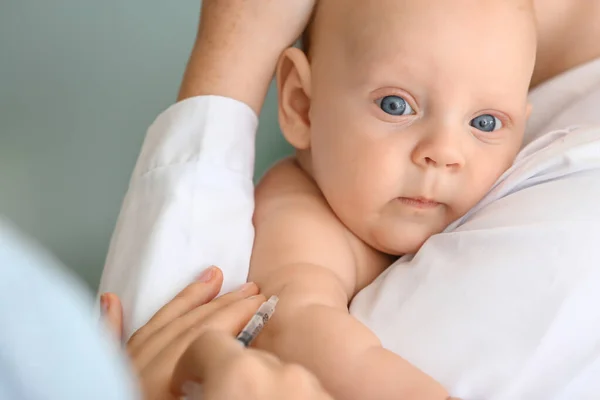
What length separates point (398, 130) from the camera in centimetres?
76

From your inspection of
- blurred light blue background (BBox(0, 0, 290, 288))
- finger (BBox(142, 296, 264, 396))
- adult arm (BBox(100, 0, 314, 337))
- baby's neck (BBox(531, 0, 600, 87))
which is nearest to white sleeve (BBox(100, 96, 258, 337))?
adult arm (BBox(100, 0, 314, 337))

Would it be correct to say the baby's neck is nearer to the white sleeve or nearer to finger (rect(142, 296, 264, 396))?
the white sleeve

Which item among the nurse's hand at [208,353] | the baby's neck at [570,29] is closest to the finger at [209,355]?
the nurse's hand at [208,353]

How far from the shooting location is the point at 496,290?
2.03ft

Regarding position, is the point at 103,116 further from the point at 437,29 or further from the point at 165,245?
the point at 437,29

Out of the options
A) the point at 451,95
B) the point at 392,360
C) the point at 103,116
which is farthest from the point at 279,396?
the point at 103,116

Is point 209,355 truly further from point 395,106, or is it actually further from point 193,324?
point 395,106

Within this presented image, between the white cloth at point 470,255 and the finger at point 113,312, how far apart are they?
0.06 feet

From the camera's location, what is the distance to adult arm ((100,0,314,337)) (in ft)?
2.48

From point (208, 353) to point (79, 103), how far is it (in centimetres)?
130

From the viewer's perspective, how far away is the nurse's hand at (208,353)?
0.40 meters

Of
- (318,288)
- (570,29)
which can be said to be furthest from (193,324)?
(570,29)

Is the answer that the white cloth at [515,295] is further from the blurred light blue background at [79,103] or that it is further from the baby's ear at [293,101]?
the blurred light blue background at [79,103]

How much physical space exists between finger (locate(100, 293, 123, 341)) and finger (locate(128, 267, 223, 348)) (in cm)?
3
